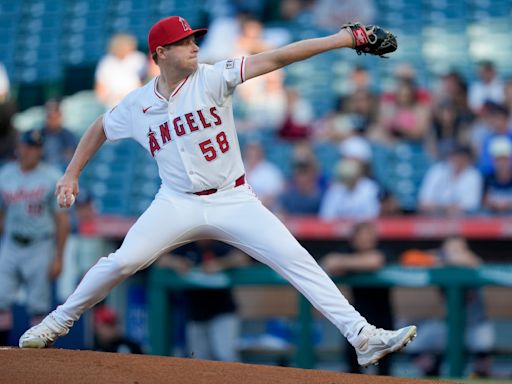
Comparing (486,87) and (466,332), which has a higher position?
(486,87)

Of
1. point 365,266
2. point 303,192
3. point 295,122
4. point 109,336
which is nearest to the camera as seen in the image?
point 365,266

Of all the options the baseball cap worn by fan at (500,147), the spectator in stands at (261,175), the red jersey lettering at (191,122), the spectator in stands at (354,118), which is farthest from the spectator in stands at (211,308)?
the red jersey lettering at (191,122)

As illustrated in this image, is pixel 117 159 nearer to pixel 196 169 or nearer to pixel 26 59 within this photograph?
pixel 26 59

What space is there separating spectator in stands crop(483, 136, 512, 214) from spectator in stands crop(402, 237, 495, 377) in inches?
30.4

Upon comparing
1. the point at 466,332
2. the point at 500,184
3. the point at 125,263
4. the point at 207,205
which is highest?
the point at 207,205

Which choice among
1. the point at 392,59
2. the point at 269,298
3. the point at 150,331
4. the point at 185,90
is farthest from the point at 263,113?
the point at 185,90

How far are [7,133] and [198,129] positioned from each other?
7.36 m

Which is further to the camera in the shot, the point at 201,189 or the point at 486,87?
the point at 486,87

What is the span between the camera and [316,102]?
1192cm

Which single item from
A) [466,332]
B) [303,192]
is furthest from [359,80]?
[466,332]

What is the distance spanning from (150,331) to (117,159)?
3.60 m

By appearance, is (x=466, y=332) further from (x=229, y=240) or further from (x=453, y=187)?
(x=229, y=240)

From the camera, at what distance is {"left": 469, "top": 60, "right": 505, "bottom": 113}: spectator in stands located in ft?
35.2

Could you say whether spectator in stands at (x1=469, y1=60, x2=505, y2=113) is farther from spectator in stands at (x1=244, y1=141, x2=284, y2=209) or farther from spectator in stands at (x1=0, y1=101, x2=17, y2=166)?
spectator in stands at (x1=0, y1=101, x2=17, y2=166)
